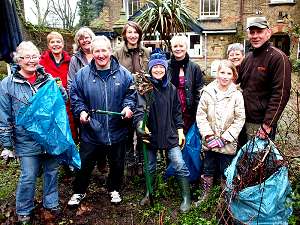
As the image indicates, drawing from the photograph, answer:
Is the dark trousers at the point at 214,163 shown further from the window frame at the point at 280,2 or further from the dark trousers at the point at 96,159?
the window frame at the point at 280,2

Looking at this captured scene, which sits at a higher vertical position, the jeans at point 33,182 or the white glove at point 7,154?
the white glove at point 7,154

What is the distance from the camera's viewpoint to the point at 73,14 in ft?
102

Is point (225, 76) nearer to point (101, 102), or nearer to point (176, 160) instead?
point (176, 160)

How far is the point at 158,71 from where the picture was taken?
3846 millimetres

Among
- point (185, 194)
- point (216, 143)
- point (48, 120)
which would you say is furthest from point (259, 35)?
point (48, 120)

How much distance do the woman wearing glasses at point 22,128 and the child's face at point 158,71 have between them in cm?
117

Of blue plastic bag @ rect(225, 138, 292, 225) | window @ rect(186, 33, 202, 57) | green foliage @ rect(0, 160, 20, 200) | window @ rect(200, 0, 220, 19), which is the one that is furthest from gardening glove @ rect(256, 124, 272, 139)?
window @ rect(200, 0, 220, 19)

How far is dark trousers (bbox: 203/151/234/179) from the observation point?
408cm

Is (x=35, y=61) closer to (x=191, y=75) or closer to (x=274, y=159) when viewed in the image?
(x=191, y=75)

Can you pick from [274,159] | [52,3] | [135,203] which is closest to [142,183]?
[135,203]

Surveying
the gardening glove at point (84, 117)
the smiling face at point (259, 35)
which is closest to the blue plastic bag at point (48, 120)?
the gardening glove at point (84, 117)

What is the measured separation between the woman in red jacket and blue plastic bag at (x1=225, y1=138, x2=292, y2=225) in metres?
2.42

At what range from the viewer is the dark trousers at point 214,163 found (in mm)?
4078

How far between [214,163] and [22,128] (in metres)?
2.31
